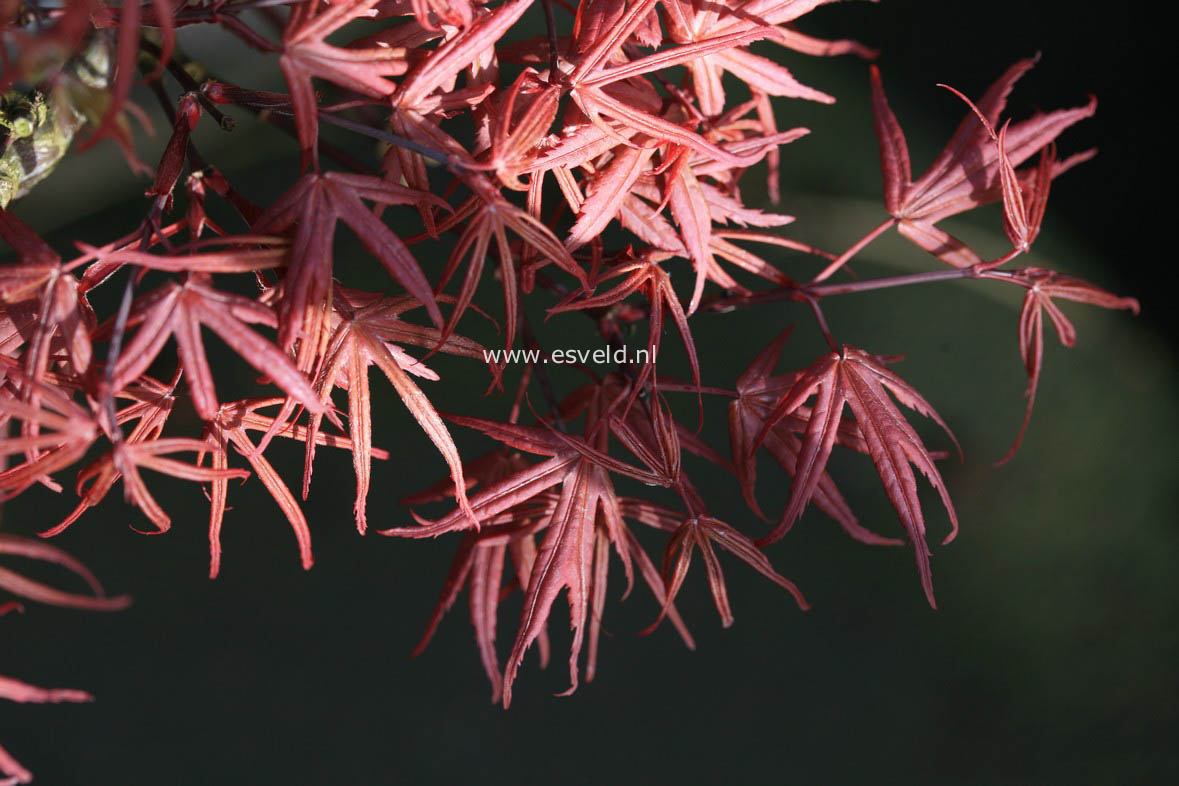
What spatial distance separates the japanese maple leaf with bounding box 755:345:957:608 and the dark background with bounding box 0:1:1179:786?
45 centimetres

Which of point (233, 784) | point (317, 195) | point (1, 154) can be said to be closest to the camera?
point (317, 195)

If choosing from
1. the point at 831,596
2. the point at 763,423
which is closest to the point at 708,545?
the point at 763,423

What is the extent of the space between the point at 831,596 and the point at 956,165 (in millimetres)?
564

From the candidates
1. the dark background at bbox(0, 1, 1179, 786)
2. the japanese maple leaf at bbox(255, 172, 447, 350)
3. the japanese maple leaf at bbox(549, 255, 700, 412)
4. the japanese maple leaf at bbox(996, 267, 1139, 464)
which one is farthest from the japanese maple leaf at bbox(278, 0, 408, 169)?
the dark background at bbox(0, 1, 1179, 786)

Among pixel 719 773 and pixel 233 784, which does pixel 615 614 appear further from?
pixel 233 784

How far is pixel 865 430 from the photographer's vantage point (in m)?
0.39

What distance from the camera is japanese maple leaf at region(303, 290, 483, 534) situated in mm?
341

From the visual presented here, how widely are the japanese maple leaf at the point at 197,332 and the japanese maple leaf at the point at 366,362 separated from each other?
49 mm

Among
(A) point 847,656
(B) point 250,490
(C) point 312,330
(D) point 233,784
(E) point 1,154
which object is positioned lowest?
(D) point 233,784

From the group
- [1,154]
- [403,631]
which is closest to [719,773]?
[403,631]

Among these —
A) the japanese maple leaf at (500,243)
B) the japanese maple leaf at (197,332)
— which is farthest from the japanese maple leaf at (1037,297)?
the japanese maple leaf at (197,332)

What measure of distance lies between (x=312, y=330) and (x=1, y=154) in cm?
27

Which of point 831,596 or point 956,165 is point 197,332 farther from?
point 831,596

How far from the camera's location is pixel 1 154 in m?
0.41
